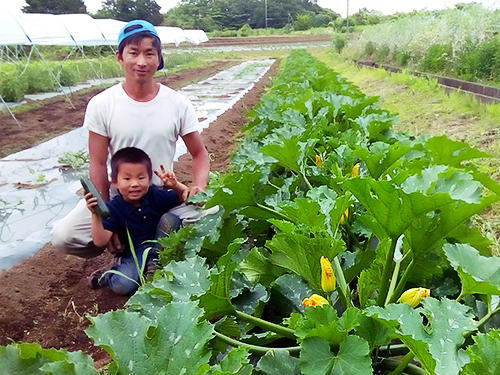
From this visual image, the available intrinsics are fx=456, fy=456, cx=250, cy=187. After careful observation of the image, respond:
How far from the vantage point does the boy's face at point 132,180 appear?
285 centimetres

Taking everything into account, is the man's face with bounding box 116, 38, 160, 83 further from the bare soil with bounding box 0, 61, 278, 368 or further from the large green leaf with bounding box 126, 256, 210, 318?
the large green leaf with bounding box 126, 256, 210, 318

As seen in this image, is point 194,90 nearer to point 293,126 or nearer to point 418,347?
point 293,126

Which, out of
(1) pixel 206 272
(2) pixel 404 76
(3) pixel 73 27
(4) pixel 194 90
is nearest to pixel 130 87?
(1) pixel 206 272

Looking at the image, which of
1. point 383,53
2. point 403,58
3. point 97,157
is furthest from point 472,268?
point 383,53

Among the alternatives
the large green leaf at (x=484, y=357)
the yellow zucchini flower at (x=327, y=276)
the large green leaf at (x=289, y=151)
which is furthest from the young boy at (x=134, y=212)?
the large green leaf at (x=484, y=357)

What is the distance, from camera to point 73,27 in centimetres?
1537

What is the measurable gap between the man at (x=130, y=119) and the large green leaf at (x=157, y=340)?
1.86 metres

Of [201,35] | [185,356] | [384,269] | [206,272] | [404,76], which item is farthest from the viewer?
[201,35]

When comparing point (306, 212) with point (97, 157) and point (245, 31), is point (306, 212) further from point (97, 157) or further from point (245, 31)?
point (245, 31)

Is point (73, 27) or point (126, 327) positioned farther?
point (73, 27)

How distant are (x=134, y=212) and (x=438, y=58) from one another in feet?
26.7

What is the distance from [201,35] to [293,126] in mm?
37695

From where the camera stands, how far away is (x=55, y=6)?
43.1 meters

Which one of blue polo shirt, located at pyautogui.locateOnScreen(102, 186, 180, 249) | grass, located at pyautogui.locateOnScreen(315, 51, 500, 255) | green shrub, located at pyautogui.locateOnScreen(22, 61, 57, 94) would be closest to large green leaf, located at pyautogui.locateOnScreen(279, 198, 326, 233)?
grass, located at pyautogui.locateOnScreen(315, 51, 500, 255)
